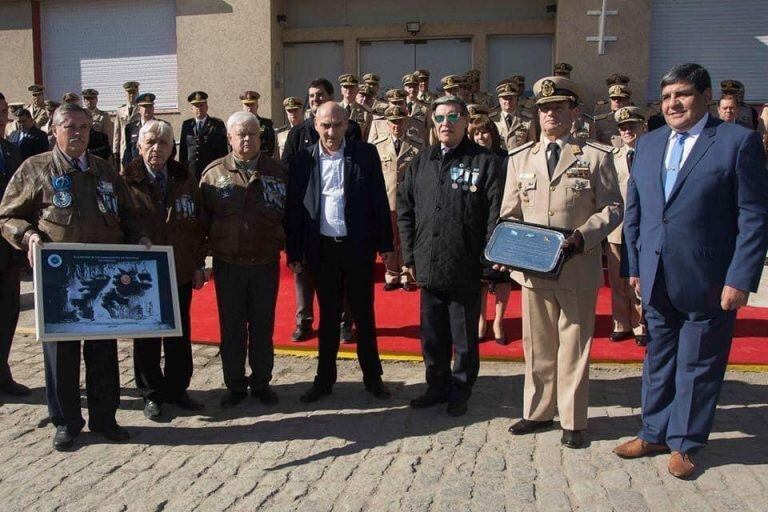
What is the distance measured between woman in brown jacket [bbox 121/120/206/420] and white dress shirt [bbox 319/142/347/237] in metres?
0.86

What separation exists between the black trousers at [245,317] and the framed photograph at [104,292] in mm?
538

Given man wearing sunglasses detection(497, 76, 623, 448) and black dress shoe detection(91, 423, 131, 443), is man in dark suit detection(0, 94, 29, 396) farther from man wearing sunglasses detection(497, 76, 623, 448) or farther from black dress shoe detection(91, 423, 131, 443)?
man wearing sunglasses detection(497, 76, 623, 448)

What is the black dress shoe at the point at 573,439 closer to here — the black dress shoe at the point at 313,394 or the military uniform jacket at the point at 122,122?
→ the black dress shoe at the point at 313,394

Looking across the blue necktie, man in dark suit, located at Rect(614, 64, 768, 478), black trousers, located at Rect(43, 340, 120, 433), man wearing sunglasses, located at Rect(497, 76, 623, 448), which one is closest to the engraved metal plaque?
man wearing sunglasses, located at Rect(497, 76, 623, 448)

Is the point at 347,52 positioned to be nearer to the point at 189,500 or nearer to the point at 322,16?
the point at 322,16

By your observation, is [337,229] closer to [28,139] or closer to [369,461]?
[369,461]

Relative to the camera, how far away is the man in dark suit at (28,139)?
29.2ft

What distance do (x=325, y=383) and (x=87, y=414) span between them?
1635 millimetres

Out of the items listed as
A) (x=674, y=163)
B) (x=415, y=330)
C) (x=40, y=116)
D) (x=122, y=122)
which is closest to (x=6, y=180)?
(x=415, y=330)

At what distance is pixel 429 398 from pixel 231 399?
4.58ft

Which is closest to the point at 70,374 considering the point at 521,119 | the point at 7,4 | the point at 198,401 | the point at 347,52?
the point at 198,401

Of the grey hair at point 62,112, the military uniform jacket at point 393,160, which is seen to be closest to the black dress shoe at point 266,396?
the grey hair at point 62,112

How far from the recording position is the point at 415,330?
22.4ft

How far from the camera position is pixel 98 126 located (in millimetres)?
11125
